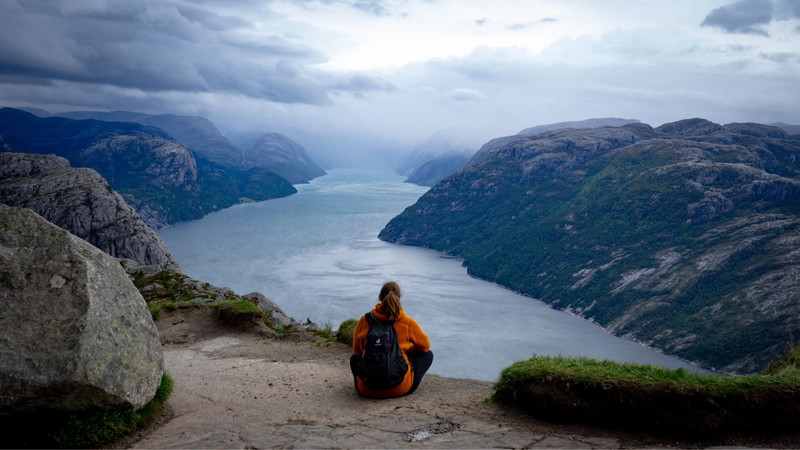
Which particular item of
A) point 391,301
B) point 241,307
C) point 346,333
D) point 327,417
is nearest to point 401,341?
point 391,301

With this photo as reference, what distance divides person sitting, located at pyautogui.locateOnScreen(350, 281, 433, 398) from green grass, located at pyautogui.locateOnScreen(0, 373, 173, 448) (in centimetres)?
417

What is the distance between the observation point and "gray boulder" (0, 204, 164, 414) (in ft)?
26.1

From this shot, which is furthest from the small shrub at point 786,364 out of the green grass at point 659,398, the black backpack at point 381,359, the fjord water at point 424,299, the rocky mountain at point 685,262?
the rocky mountain at point 685,262

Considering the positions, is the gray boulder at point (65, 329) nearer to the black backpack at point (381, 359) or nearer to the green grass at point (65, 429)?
Answer: the green grass at point (65, 429)

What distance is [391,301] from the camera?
9.59 meters

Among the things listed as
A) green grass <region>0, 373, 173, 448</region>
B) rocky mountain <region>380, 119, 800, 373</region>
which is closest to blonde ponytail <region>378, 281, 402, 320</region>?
green grass <region>0, 373, 173, 448</region>

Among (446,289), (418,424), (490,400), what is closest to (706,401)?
(490,400)

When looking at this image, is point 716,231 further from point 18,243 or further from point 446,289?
point 18,243

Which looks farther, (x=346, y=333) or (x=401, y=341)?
(x=346, y=333)

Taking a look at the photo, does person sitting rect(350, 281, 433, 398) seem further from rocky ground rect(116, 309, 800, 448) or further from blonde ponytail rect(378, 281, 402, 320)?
rocky ground rect(116, 309, 800, 448)

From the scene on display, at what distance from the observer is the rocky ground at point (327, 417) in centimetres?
785

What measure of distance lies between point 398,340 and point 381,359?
490 mm

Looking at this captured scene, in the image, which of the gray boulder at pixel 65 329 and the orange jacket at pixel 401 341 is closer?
the gray boulder at pixel 65 329

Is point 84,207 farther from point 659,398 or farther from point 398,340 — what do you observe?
point 659,398
